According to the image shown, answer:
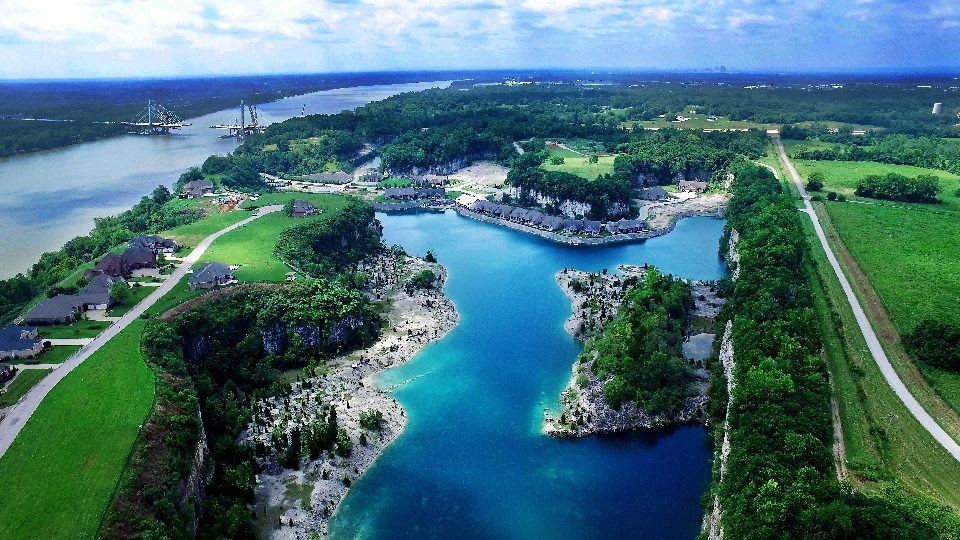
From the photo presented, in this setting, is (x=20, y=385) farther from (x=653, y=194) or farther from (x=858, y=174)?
(x=858, y=174)

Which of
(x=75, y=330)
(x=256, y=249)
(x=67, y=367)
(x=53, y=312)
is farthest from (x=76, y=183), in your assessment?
(x=67, y=367)

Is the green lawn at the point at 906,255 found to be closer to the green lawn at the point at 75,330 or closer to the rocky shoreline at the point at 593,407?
the rocky shoreline at the point at 593,407

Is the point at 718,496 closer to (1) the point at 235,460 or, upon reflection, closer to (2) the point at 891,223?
(1) the point at 235,460

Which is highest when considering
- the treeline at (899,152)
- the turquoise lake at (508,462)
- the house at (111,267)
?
the treeline at (899,152)

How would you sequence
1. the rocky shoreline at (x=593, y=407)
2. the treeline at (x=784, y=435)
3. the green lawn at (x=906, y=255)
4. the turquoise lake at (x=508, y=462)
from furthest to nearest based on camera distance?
the green lawn at (x=906, y=255)
the rocky shoreline at (x=593, y=407)
the turquoise lake at (x=508, y=462)
the treeline at (x=784, y=435)

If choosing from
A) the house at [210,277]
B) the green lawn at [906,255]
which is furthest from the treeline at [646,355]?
the house at [210,277]

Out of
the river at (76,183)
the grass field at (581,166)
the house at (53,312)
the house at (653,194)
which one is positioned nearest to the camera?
the house at (53,312)
